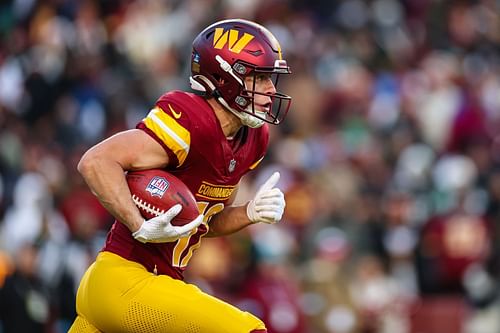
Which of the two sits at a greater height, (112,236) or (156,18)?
(112,236)

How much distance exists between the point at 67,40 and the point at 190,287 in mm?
8001

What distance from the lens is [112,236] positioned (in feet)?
17.9

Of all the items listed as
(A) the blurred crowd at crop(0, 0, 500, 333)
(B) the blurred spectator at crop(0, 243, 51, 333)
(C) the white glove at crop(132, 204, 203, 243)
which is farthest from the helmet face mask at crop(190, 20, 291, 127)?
A: (A) the blurred crowd at crop(0, 0, 500, 333)

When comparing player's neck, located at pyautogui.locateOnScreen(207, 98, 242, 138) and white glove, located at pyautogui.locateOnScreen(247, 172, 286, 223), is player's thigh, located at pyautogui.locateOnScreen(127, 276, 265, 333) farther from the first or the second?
player's neck, located at pyautogui.locateOnScreen(207, 98, 242, 138)

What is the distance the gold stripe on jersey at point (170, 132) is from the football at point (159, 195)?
13 centimetres

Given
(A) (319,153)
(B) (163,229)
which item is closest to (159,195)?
(B) (163,229)

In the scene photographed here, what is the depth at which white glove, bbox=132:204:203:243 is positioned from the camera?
16.5 ft

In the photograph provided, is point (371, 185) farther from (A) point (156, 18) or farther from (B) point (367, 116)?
(A) point (156, 18)

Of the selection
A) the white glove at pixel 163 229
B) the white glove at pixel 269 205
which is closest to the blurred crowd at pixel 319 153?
the white glove at pixel 269 205

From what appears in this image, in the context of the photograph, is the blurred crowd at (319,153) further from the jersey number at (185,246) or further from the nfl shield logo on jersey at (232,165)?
the nfl shield logo on jersey at (232,165)

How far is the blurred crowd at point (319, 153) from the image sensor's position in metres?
10.4

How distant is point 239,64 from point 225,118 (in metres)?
0.25

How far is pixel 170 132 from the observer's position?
5172 millimetres

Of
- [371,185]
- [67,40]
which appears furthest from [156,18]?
[371,185]
